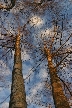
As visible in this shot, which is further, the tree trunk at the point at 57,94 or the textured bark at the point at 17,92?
the tree trunk at the point at 57,94

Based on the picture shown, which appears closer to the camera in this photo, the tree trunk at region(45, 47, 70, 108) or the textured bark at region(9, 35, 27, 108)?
the textured bark at region(9, 35, 27, 108)

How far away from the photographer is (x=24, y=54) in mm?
9742

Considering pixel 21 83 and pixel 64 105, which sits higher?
pixel 21 83

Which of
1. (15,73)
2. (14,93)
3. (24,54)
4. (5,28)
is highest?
(5,28)

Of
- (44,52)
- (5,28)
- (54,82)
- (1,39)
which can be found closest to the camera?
(54,82)

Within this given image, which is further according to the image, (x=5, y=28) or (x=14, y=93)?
(x=5, y=28)

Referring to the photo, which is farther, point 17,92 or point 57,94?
point 57,94

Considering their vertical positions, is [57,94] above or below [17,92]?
above

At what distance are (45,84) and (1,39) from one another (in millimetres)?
3477

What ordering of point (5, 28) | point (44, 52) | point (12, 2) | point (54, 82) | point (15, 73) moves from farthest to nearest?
1. point (44, 52)
2. point (5, 28)
3. point (54, 82)
4. point (12, 2)
5. point (15, 73)

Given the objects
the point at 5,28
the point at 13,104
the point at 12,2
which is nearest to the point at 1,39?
the point at 5,28

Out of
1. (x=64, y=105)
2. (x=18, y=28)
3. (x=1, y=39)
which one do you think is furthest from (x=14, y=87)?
(x=18, y=28)

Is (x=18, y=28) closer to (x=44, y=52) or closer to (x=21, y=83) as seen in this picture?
(x=44, y=52)

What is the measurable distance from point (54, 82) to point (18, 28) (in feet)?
13.9
